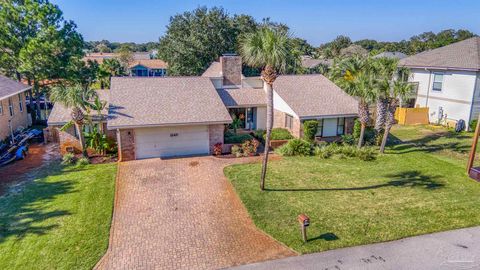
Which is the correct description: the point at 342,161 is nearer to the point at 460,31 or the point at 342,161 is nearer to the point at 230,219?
the point at 230,219

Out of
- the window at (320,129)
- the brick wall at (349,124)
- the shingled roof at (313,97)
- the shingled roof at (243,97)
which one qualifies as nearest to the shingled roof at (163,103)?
the shingled roof at (243,97)

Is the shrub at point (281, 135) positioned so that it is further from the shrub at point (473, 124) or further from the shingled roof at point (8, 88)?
the shingled roof at point (8, 88)

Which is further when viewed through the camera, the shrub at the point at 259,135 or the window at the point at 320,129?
the shrub at the point at 259,135

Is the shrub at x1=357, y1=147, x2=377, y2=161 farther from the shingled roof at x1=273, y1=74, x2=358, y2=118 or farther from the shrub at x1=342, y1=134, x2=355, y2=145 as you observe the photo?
the shingled roof at x1=273, y1=74, x2=358, y2=118

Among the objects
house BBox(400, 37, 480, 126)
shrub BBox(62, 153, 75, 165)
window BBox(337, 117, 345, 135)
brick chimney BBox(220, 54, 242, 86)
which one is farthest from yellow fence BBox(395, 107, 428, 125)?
shrub BBox(62, 153, 75, 165)

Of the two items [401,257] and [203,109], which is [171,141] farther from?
[401,257]

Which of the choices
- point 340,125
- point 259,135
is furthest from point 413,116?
point 259,135

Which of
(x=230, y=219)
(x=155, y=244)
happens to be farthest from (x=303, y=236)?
(x=155, y=244)

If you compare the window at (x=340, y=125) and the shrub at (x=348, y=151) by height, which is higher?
the window at (x=340, y=125)
